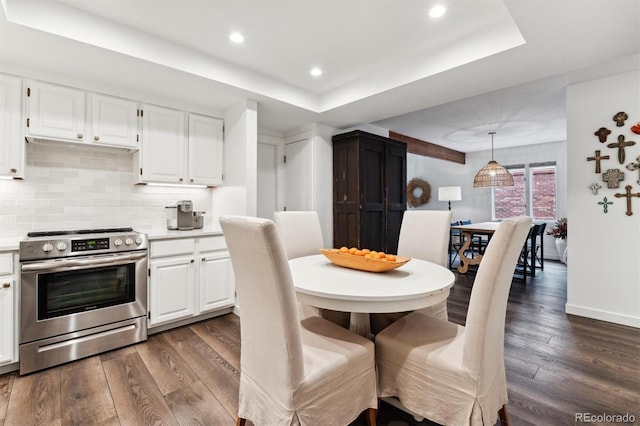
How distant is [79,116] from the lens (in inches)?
102

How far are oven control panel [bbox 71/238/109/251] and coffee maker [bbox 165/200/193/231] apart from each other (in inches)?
30.7

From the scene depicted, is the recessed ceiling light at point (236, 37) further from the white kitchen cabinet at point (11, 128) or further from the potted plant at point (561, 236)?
the potted plant at point (561, 236)

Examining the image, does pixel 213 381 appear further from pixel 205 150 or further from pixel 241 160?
pixel 205 150

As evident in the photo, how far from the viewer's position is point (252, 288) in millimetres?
1278

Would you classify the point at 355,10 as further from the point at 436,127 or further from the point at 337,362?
the point at 436,127

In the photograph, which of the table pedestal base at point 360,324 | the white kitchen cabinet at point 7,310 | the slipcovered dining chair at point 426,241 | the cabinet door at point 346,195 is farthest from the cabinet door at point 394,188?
the white kitchen cabinet at point 7,310

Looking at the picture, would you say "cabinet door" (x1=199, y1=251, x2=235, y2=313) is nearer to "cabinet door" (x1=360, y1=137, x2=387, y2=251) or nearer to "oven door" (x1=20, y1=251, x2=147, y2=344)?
"oven door" (x1=20, y1=251, x2=147, y2=344)

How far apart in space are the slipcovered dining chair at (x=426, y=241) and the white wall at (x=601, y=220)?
1.86 metres

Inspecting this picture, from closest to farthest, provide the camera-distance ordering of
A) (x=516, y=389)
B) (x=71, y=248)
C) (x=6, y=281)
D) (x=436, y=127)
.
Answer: (x=516, y=389) → (x=6, y=281) → (x=71, y=248) → (x=436, y=127)

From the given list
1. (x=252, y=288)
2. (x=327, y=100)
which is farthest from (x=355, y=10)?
(x=252, y=288)

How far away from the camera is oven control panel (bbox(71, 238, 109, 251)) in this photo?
228 centimetres

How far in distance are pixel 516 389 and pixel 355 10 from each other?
266cm

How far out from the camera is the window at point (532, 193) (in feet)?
21.3

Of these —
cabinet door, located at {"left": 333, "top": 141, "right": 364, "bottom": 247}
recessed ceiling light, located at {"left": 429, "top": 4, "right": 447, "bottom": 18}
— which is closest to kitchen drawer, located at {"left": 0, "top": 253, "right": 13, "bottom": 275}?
cabinet door, located at {"left": 333, "top": 141, "right": 364, "bottom": 247}
